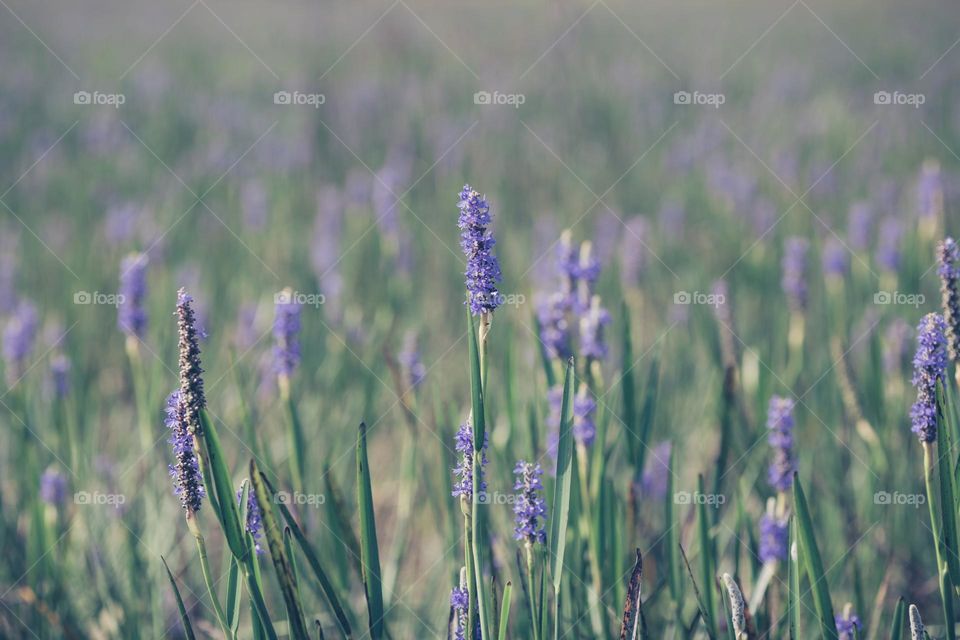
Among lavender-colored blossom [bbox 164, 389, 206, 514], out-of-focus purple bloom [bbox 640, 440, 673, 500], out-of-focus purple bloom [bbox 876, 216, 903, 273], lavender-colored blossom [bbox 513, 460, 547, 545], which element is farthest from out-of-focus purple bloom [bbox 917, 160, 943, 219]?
lavender-colored blossom [bbox 164, 389, 206, 514]

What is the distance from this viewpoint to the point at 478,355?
1991 millimetres

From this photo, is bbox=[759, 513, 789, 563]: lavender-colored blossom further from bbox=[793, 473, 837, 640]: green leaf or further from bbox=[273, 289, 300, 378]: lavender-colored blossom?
bbox=[273, 289, 300, 378]: lavender-colored blossom

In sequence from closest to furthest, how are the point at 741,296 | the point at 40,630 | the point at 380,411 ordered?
1. the point at 40,630
2. the point at 380,411
3. the point at 741,296

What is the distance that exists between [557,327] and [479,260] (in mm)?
1088

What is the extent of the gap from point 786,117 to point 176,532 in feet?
27.0

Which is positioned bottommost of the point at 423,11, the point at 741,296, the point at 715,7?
the point at 741,296

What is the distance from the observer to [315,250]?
658 centimetres

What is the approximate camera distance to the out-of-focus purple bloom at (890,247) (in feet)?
16.3

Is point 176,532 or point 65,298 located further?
point 65,298

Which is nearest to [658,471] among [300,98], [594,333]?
[594,333]

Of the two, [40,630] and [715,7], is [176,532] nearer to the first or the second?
[40,630]

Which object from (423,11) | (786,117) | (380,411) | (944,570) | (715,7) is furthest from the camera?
(715,7)

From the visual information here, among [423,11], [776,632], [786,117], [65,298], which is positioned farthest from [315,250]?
[423,11]

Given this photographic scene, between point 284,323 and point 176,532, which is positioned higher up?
point 284,323
